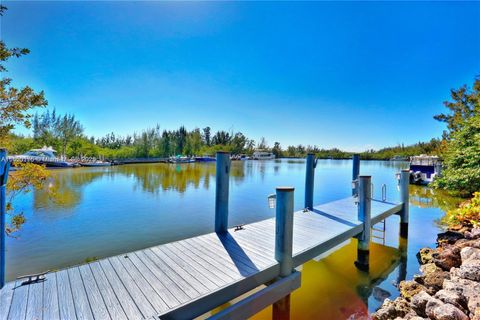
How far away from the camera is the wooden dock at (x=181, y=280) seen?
179 cm

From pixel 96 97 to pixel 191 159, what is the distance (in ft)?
67.2

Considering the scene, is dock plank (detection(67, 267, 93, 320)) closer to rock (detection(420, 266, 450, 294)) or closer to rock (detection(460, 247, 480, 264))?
rock (detection(420, 266, 450, 294))

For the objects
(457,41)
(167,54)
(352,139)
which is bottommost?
(352,139)

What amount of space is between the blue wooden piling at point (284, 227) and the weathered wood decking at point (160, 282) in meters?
0.12

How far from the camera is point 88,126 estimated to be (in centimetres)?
4009

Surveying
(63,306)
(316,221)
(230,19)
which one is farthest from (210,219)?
(230,19)

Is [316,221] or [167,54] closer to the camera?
[316,221]

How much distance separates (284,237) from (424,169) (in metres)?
20.0

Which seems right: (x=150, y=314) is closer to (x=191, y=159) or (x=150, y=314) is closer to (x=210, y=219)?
(x=210, y=219)

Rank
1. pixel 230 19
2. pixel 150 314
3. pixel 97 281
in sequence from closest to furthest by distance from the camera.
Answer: pixel 150 314 → pixel 97 281 → pixel 230 19

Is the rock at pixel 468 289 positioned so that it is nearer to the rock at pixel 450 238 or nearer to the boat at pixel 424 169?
the rock at pixel 450 238

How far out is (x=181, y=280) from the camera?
2.23 meters

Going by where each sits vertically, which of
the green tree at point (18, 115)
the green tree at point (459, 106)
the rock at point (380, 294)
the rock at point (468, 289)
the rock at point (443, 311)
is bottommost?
the rock at point (380, 294)

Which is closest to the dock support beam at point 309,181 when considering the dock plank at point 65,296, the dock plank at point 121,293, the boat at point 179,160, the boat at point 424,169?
the dock plank at point 121,293
